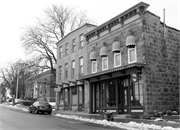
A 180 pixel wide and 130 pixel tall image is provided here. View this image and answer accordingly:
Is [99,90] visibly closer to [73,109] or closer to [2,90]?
[73,109]

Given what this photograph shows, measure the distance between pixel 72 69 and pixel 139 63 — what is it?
12.9 metres

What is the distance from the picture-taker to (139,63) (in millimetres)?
15328

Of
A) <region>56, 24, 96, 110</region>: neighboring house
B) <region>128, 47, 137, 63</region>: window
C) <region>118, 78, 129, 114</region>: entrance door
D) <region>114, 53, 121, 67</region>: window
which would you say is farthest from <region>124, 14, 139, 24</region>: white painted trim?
<region>56, 24, 96, 110</region>: neighboring house

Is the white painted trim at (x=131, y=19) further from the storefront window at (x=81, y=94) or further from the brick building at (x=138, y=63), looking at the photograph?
the storefront window at (x=81, y=94)

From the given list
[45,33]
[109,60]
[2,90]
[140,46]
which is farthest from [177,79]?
[2,90]

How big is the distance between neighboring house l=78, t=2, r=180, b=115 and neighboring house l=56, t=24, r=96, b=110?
171 inches

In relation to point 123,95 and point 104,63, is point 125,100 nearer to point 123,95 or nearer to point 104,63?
point 123,95

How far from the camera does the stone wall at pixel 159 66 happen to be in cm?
1579

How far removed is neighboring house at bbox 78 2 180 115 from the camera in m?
15.9

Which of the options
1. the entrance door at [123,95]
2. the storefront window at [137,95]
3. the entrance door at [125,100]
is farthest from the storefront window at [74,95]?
the storefront window at [137,95]

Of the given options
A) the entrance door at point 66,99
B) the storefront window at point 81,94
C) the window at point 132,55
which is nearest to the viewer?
the window at point 132,55

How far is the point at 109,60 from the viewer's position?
64.5ft

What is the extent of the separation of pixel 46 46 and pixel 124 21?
2303 centimetres

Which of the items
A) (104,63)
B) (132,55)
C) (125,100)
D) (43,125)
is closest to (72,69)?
(104,63)
